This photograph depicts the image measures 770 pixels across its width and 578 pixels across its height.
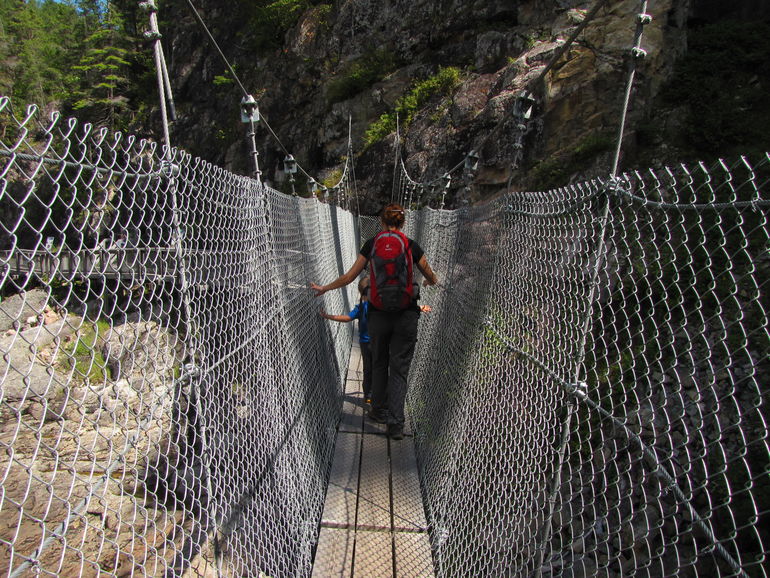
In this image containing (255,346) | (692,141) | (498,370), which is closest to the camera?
(255,346)

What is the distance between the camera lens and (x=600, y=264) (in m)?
1.44

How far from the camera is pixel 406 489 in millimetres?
2646

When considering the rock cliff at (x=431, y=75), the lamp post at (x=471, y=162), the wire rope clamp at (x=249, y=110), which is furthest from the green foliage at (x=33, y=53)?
the wire rope clamp at (x=249, y=110)

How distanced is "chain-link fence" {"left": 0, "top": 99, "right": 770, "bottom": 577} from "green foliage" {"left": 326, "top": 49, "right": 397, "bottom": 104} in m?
10.5

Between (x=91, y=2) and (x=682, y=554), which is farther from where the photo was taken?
(x=91, y=2)

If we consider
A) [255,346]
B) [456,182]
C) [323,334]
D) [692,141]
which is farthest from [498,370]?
[456,182]

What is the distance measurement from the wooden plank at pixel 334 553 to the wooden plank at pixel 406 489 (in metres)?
0.27

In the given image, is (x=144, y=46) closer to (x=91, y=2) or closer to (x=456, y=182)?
(x=91, y=2)

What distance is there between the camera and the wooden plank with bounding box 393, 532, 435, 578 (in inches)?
83.7

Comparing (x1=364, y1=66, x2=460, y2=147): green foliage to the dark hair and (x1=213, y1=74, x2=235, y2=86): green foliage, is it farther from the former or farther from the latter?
(x1=213, y1=74, x2=235, y2=86): green foliage

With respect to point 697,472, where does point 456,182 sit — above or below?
above

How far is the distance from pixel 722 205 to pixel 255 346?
5.11 feet

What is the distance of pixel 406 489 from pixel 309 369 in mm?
894

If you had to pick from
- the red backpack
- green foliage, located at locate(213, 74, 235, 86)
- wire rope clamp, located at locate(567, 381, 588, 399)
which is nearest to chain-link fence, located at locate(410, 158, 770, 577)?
wire rope clamp, located at locate(567, 381, 588, 399)
